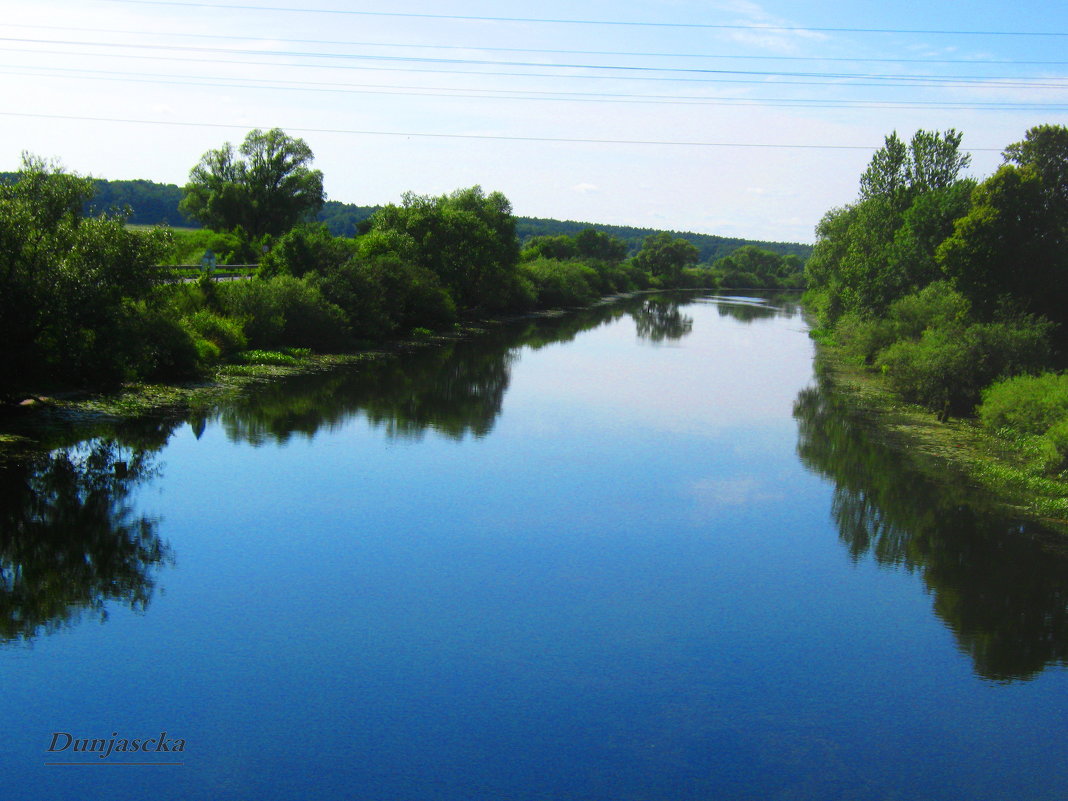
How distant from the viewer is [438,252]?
4812cm

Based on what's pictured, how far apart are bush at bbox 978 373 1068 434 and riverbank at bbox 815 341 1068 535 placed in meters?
0.41

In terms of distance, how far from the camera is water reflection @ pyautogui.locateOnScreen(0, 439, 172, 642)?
10.2m

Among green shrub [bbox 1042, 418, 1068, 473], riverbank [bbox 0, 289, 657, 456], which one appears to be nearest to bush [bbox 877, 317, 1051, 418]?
green shrub [bbox 1042, 418, 1068, 473]

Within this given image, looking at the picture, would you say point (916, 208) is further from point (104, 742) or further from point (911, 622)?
point (104, 742)

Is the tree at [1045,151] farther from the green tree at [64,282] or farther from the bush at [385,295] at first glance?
the green tree at [64,282]

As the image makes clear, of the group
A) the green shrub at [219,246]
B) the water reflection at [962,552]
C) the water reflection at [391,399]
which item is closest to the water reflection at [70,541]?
the water reflection at [391,399]

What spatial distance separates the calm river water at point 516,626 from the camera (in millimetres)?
7797

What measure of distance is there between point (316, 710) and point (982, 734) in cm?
657

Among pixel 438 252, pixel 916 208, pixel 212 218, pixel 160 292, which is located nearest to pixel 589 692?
pixel 160 292

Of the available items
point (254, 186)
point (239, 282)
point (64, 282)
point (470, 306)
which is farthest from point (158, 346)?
point (254, 186)

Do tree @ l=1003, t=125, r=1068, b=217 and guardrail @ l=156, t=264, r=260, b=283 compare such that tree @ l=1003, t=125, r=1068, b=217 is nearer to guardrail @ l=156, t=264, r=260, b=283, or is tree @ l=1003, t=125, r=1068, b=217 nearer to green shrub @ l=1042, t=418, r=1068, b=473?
green shrub @ l=1042, t=418, r=1068, b=473

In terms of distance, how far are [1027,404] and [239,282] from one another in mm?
24366

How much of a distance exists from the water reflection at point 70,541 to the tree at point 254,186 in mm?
49143

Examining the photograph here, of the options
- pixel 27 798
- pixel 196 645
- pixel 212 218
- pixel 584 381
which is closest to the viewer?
pixel 27 798
